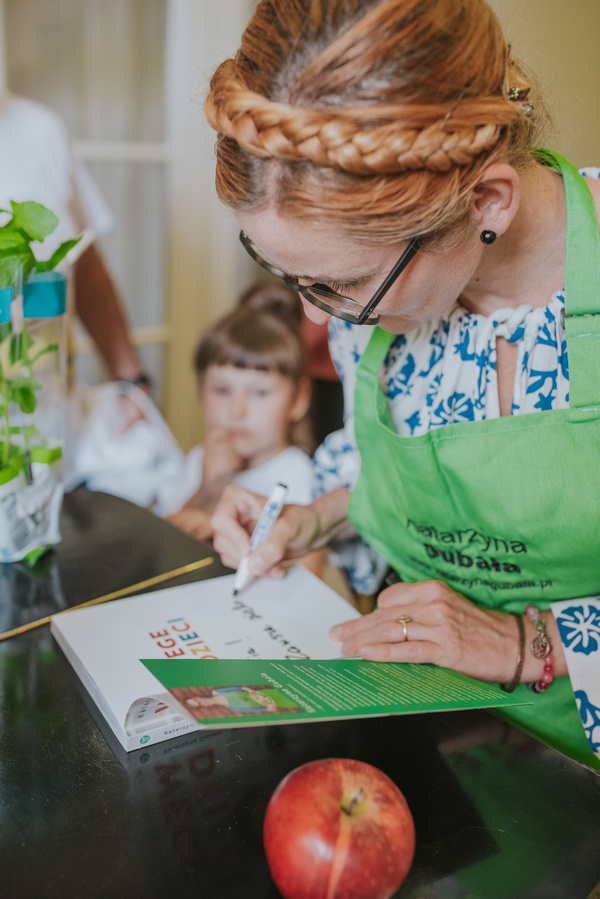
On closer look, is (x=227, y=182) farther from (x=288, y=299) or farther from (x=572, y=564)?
(x=288, y=299)

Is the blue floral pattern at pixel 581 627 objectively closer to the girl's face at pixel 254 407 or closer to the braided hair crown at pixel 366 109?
the braided hair crown at pixel 366 109

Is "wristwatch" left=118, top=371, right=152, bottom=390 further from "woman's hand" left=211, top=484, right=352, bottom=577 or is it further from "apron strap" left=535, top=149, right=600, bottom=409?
"apron strap" left=535, top=149, right=600, bottom=409

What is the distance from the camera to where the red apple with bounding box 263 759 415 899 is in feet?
1.62

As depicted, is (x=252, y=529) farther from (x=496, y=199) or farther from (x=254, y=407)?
(x=254, y=407)

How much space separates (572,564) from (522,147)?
1.55 feet

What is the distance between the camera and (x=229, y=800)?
0.64m

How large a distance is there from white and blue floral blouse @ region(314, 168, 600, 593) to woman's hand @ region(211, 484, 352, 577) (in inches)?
7.5

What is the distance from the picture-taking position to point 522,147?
0.83 meters

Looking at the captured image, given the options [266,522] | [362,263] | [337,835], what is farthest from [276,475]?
[337,835]

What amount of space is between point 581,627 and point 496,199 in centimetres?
48

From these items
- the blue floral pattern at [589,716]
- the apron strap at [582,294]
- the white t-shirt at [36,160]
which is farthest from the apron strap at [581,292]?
the white t-shirt at [36,160]

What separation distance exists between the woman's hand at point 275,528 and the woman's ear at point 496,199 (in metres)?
0.46

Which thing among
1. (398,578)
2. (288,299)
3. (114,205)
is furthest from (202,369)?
(398,578)

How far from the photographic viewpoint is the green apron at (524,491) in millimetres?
844
